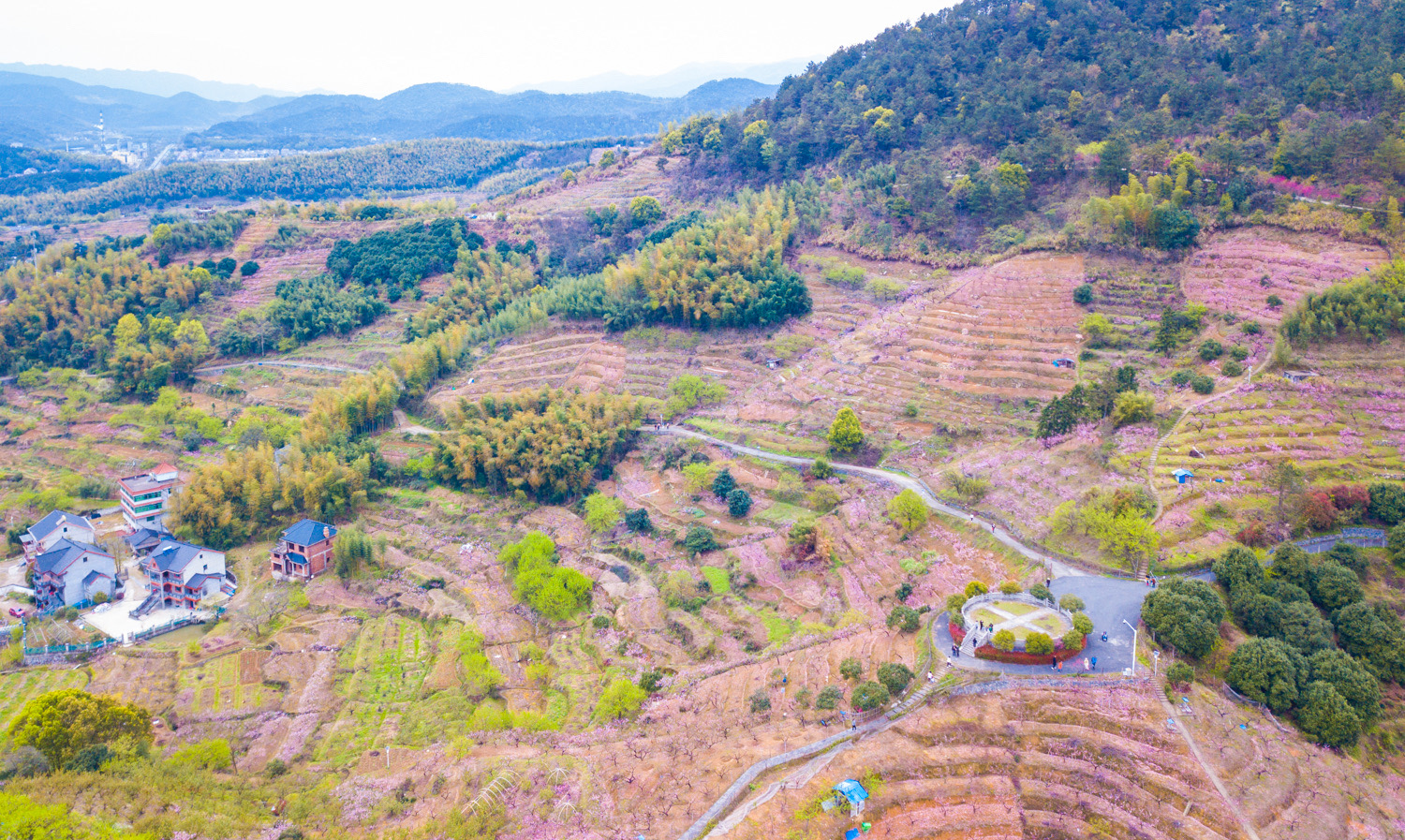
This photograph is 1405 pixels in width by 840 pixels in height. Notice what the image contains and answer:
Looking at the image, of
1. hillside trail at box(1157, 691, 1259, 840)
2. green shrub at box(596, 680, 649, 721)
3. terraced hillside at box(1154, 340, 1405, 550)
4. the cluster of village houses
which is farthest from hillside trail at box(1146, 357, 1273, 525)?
the cluster of village houses

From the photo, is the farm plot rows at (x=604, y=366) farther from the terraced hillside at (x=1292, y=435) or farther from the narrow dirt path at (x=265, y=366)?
the terraced hillside at (x=1292, y=435)

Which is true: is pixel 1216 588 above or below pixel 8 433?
above

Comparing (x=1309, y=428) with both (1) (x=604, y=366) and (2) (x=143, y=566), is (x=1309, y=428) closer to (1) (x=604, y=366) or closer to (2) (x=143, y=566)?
(1) (x=604, y=366)

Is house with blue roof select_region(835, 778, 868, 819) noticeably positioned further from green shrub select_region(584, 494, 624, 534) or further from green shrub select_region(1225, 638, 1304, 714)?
green shrub select_region(584, 494, 624, 534)

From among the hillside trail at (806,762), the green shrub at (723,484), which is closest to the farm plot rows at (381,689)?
the hillside trail at (806,762)

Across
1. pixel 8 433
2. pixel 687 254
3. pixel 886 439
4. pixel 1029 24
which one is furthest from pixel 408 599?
pixel 1029 24

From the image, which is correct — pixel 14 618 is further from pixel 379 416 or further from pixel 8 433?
pixel 8 433

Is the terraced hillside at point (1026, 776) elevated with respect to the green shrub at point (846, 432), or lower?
lower
